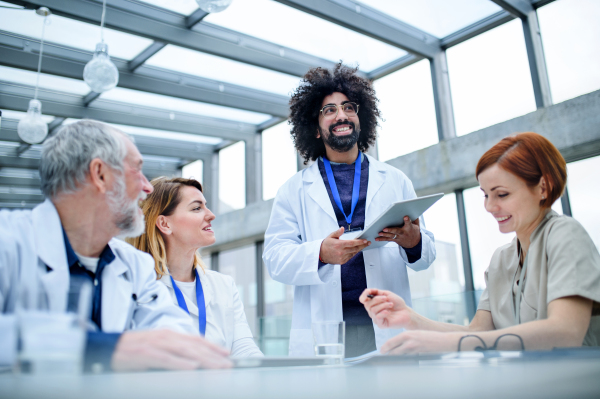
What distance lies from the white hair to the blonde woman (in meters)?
0.75

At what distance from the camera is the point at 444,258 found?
6.50m

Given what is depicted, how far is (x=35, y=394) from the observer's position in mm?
441

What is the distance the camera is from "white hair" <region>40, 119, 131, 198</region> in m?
1.22

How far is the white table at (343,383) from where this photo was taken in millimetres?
448

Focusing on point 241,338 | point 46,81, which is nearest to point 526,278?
point 241,338

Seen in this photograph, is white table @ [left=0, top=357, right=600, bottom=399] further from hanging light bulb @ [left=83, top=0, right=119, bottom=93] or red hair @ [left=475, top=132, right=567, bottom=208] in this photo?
hanging light bulb @ [left=83, top=0, right=119, bottom=93]

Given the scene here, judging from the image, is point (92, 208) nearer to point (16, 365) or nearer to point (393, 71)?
point (16, 365)

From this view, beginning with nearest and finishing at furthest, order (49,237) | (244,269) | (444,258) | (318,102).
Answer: (49,237), (318,102), (444,258), (244,269)

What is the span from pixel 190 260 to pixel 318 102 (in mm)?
1160

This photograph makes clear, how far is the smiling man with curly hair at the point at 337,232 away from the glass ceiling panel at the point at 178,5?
3.62 metres

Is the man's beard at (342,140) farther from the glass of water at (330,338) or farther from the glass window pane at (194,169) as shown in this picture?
the glass window pane at (194,169)

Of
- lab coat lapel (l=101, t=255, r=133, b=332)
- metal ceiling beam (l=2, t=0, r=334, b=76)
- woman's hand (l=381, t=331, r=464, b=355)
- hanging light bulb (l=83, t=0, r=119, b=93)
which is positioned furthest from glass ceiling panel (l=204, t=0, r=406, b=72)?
woman's hand (l=381, t=331, r=464, b=355)

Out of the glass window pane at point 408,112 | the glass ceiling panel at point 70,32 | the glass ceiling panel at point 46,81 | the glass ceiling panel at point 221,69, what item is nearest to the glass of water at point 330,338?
the glass ceiling panel at point 70,32

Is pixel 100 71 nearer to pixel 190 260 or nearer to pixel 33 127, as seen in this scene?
pixel 33 127
